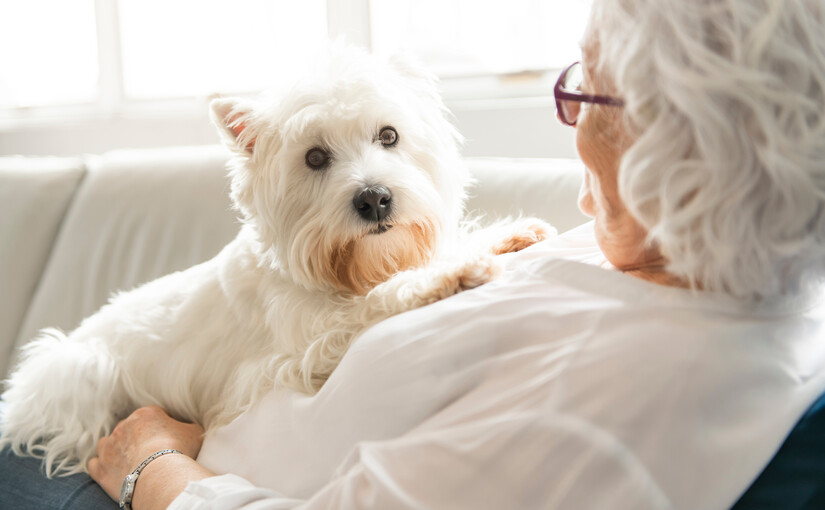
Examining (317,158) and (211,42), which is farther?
(211,42)

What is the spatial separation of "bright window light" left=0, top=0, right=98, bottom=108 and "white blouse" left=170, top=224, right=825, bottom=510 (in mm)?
3310

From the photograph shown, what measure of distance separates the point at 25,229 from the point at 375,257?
1624 millimetres

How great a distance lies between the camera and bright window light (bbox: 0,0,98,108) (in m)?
3.57

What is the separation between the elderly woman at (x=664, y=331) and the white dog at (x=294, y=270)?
294 millimetres

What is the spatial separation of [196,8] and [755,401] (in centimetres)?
326

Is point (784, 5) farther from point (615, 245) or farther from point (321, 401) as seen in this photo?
point (321, 401)

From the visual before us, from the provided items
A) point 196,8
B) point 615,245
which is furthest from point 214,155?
Answer: point 615,245

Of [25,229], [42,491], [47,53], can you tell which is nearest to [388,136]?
[42,491]

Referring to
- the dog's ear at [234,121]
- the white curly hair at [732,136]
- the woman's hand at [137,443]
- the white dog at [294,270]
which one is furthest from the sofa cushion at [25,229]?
the white curly hair at [732,136]

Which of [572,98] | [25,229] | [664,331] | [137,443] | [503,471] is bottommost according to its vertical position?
[137,443]

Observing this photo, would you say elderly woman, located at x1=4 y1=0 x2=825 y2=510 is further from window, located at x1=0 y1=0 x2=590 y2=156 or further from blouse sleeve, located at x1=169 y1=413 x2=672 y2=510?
window, located at x1=0 y1=0 x2=590 y2=156

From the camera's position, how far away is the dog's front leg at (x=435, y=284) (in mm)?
1093

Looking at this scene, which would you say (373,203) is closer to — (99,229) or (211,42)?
(99,229)

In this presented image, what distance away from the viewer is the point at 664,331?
75 cm
